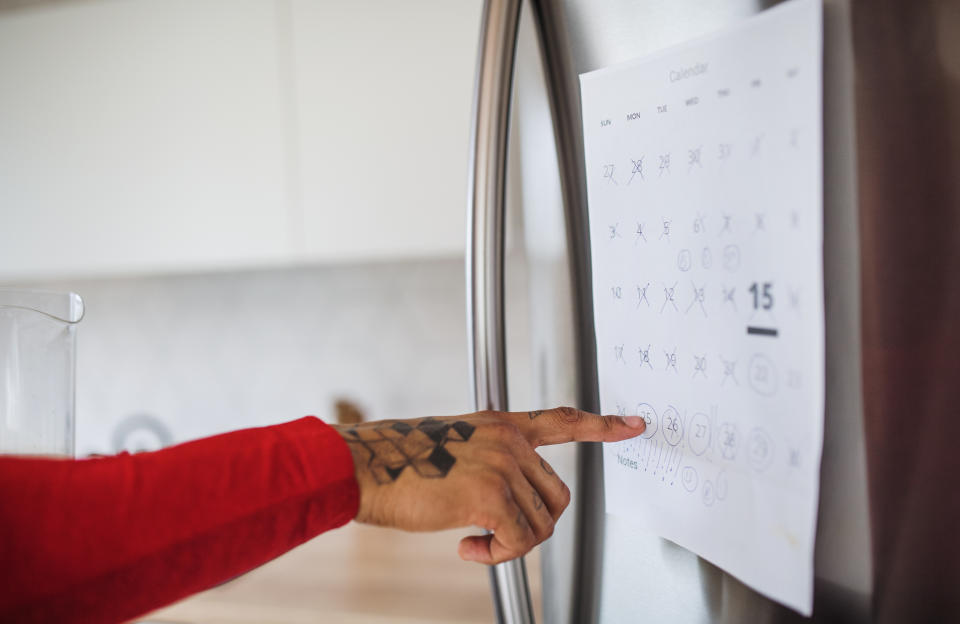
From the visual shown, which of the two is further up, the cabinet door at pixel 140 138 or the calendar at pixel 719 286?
the cabinet door at pixel 140 138

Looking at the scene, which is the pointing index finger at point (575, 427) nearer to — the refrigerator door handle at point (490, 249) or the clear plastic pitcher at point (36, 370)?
the refrigerator door handle at point (490, 249)

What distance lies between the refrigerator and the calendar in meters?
0.01

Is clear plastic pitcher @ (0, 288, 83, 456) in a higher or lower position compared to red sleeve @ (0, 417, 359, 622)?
higher

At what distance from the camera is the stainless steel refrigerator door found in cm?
38

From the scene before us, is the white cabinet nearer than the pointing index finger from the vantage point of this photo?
No

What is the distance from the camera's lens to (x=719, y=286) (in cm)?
44

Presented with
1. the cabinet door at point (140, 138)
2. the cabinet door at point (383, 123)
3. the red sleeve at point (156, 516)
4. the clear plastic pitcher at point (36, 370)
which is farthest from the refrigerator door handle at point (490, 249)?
the cabinet door at point (140, 138)

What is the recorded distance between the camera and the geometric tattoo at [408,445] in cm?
50

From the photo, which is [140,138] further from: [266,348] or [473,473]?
[473,473]

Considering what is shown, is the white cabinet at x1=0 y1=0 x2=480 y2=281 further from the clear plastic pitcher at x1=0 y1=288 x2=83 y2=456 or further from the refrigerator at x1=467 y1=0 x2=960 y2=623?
the clear plastic pitcher at x1=0 y1=288 x2=83 y2=456

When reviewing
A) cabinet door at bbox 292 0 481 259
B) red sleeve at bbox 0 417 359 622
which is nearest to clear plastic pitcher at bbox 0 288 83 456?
red sleeve at bbox 0 417 359 622

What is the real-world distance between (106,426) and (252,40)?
3.92 feet

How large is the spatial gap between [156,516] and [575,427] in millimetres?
292

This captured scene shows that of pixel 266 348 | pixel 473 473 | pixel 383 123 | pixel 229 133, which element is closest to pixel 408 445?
pixel 473 473
